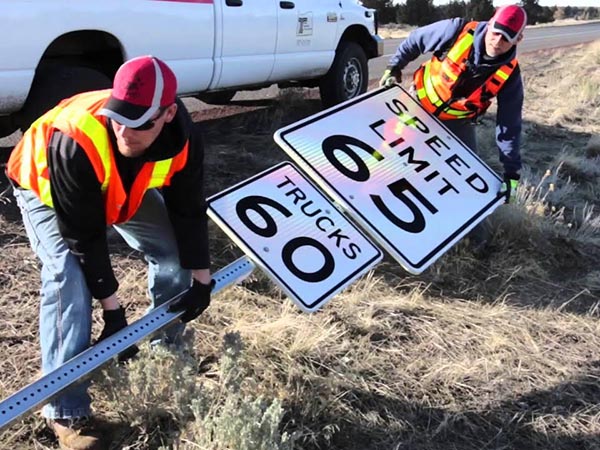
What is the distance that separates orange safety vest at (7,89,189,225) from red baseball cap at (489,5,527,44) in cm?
215

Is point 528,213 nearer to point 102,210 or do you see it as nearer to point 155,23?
point 155,23

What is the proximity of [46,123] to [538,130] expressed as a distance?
7.16 m

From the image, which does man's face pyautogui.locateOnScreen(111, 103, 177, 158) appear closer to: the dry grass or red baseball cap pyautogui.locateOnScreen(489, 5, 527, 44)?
the dry grass

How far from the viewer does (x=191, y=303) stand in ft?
8.70

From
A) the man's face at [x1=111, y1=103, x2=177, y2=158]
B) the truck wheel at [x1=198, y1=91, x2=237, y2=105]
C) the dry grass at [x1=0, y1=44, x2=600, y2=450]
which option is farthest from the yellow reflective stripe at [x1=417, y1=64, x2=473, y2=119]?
the truck wheel at [x1=198, y1=91, x2=237, y2=105]

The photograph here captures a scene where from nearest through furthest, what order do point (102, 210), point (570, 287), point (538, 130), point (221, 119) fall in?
point (102, 210)
point (570, 287)
point (221, 119)
point (538, 130)

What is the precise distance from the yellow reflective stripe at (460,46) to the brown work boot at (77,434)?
9.89 ft

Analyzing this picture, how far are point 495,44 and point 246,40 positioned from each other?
2.75 m

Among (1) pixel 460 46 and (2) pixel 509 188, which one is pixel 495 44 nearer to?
(1) pixel 460 46

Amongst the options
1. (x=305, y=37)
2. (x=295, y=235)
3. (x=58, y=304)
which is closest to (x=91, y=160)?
(x=58, y=304)

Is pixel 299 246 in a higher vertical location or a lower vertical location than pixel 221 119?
higher

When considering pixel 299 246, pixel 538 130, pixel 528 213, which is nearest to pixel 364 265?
pixel 299 246

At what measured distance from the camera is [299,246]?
9.18 feet

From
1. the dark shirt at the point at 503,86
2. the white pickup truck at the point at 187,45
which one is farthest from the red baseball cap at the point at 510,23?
the white pickup truck at the point at 187,45
